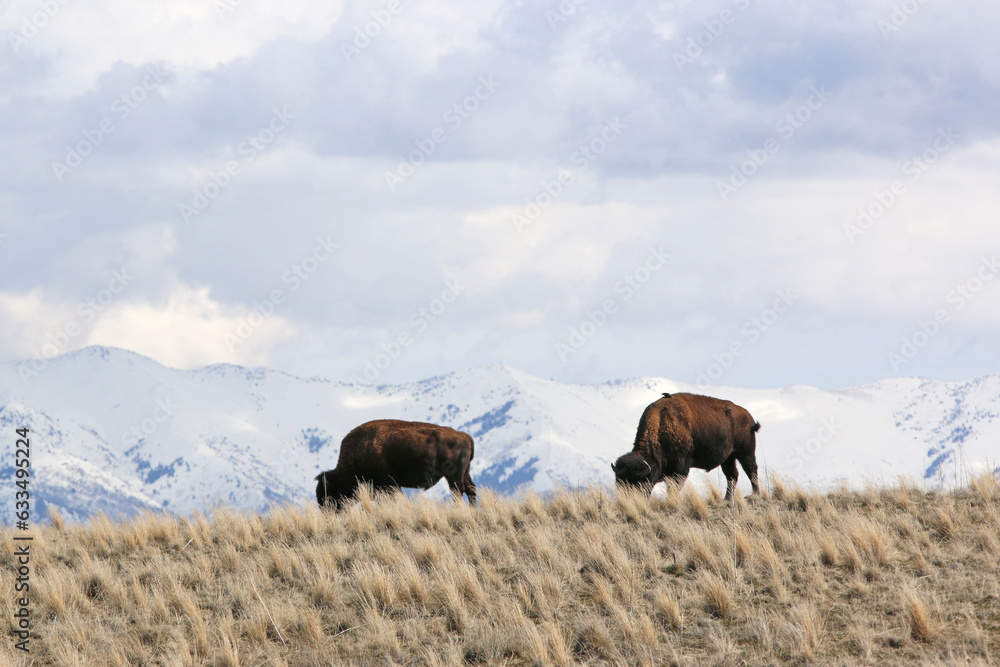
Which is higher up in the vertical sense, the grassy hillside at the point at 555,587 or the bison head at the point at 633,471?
the bison head at the point at 633,471

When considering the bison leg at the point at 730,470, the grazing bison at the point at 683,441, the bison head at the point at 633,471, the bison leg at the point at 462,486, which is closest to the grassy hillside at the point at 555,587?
the bison head at the point at 633,471

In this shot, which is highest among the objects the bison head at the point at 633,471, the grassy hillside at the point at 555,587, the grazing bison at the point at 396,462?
the grazing bison at the point at 396,462

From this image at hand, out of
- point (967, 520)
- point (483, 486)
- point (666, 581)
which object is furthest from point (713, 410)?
point (666, 581)

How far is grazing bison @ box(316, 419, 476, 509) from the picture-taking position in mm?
17906

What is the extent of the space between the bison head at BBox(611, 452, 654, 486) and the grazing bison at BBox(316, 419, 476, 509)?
3097 millimetres

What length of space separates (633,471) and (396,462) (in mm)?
4552

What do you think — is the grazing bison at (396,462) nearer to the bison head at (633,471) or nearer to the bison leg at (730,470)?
the bison head at (633,471)

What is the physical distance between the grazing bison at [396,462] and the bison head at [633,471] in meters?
3.10

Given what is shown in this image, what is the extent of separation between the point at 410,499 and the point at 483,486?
1.31 metres

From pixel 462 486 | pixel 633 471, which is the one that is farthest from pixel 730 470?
pixel 462 486

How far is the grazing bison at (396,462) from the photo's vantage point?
17906mm

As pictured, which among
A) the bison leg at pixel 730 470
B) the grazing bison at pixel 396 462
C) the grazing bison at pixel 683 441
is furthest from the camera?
the grazing bison at pixel 396 462

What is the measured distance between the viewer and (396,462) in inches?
707

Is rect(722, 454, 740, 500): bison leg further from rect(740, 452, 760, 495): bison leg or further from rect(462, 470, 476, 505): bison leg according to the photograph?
rect(462, 470, 476, 505): bison leg
